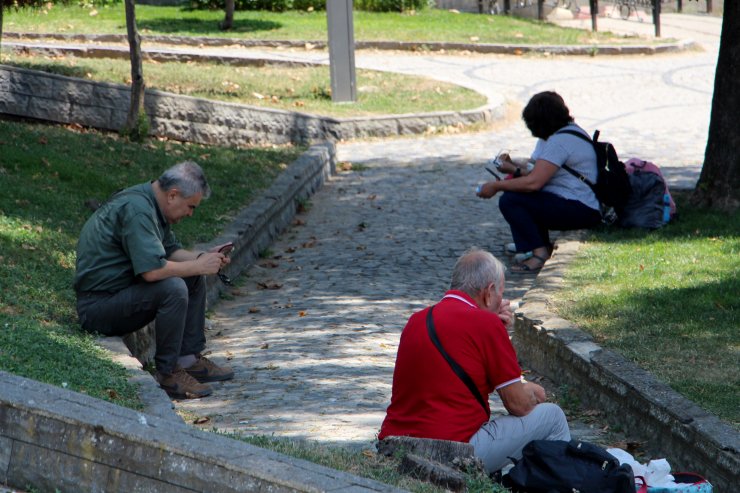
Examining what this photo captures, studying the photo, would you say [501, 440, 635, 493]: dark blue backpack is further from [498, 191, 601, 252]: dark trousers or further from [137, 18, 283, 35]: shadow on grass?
[137, 18, 283, 35]: shadow on grass

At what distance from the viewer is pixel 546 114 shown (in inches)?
337

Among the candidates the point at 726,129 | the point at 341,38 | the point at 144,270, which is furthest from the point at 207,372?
the point at 341,38

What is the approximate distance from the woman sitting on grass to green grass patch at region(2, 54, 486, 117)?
19.5 feet

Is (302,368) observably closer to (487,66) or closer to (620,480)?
(620,480)

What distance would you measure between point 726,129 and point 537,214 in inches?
75.6

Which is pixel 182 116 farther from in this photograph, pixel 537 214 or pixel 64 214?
pixel 537 214

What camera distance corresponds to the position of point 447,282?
8398mm

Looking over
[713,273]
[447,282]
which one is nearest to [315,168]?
[447,282]

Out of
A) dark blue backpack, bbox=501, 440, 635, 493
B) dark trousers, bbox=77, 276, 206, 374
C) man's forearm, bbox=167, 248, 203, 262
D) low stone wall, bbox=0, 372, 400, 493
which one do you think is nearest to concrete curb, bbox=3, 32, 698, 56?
man's forearm, bbox=167, 248, 203, 262

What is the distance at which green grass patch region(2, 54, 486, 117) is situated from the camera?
14766 mm

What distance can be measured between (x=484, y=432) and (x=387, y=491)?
3.30 feet

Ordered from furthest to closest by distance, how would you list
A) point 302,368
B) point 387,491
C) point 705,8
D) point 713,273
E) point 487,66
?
point 705,8 < point 487,66 < point 713,273 < point 302,368 < point 387,491

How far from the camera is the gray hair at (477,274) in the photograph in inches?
175

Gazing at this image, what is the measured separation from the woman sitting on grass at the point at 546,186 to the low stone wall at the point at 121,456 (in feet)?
17.0
